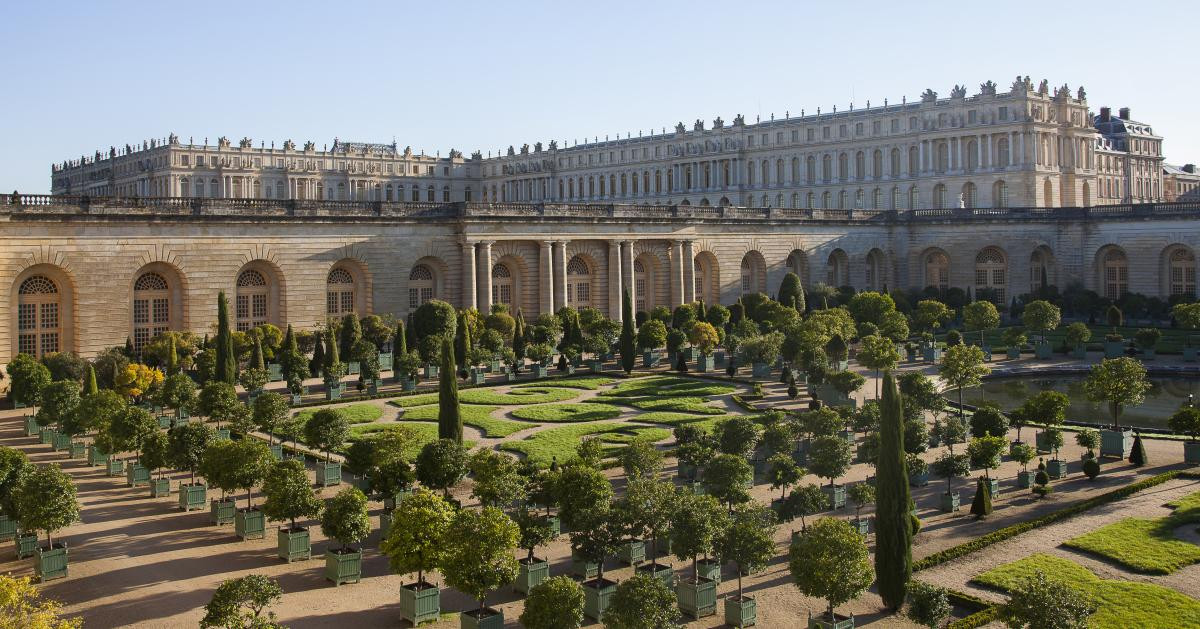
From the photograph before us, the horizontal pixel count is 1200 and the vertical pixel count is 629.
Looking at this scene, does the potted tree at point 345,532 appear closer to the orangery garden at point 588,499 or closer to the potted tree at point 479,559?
the orangery garden at point 588,499

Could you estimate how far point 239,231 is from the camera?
172 feet

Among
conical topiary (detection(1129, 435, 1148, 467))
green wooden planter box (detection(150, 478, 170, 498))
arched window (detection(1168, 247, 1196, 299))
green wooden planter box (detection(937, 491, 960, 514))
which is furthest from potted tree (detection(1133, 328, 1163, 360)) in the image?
green wooden planter box (detection(150, 478, 170, 498))

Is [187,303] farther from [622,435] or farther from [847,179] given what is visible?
[847,179]

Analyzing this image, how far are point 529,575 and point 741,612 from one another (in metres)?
4.27

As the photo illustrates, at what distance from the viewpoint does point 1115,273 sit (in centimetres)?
7194

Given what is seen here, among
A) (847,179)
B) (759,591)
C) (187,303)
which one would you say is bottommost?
(759,591)

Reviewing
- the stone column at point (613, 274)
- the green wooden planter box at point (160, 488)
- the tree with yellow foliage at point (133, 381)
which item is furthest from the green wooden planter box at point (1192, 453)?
the stone column at point (613, 274)

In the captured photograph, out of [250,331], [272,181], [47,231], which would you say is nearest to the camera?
[47,231]

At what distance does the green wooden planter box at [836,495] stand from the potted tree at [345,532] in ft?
35.9

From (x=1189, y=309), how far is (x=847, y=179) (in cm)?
5324

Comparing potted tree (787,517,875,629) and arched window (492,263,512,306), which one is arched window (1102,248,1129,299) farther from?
potted tree (787,517,875,629)

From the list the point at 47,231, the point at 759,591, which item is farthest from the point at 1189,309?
the point at 47,231

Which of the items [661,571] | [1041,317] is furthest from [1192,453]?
[1041,317]

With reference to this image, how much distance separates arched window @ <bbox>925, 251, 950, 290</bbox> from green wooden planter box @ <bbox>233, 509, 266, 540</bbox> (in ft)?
202
